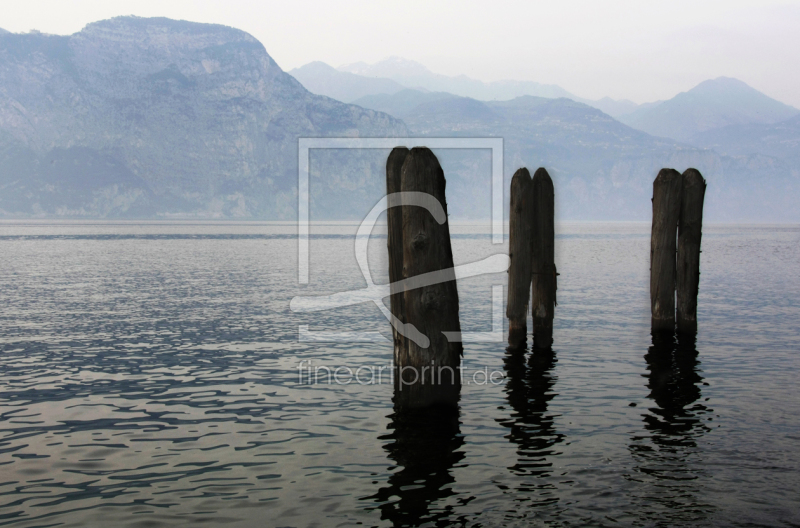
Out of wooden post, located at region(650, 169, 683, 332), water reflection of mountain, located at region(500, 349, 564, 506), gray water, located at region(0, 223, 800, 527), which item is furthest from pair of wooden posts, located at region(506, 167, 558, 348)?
wooden post, located at region(650, 169, 683, 332)

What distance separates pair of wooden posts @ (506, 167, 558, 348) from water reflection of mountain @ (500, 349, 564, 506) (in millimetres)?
946

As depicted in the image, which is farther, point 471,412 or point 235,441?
point 471,412

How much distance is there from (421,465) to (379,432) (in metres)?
1.51

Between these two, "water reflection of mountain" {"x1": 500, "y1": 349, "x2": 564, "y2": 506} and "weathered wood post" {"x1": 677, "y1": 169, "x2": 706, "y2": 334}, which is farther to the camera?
"weathered wood post" {"x1": 677, "y1": 169, "x2": 706, "y2": 334}

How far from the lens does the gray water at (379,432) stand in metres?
7.65

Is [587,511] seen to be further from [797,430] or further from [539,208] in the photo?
[539,208]

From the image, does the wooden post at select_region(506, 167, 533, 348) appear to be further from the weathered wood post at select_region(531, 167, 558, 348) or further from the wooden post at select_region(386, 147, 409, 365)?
the wooden post at select_region(386, 147, 409, 365)

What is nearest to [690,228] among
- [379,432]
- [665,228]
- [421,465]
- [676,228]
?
[676,228]

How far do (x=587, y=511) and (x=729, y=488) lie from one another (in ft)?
6.05

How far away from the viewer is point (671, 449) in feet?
31.1

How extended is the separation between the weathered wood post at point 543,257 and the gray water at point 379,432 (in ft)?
2.53

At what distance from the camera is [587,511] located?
7.47 metres

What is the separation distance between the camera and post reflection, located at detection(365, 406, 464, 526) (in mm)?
7535

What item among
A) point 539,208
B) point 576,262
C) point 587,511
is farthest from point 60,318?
point 576,262
